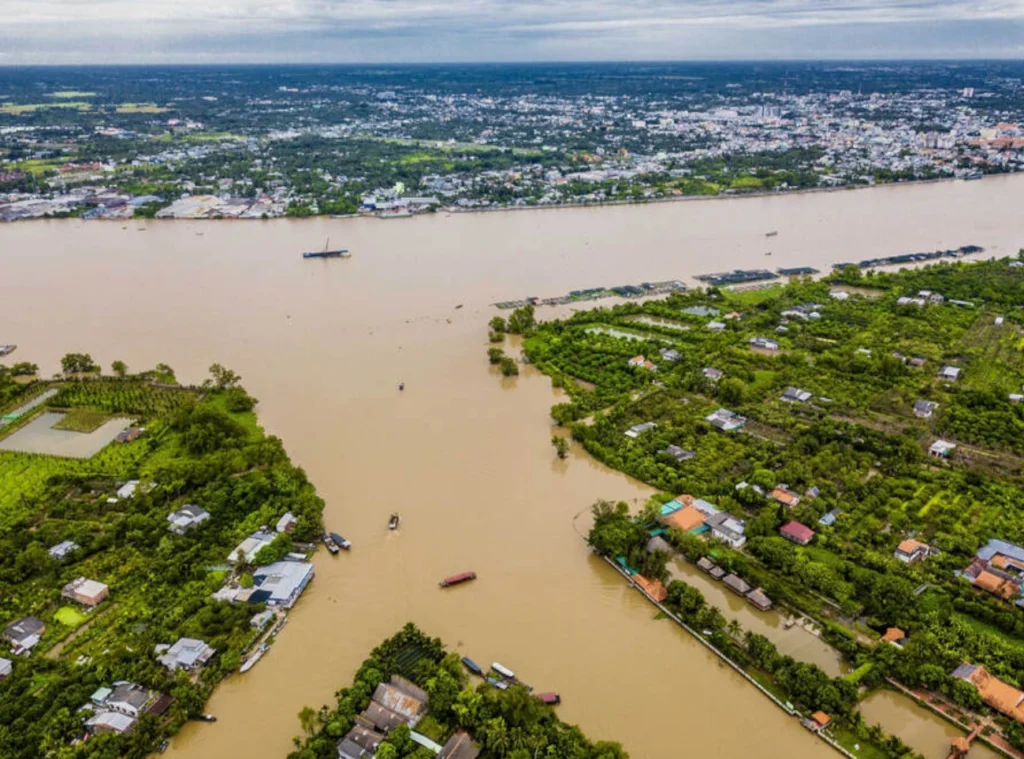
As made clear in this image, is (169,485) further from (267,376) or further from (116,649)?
(267,376)

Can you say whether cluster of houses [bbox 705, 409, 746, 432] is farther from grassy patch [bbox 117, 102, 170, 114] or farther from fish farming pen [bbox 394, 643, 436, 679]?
grassy patch [bbox 117, 102, 170, 114]

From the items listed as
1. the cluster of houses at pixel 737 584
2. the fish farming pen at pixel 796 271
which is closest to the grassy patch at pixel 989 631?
the cluster of houses at pixel 737 584

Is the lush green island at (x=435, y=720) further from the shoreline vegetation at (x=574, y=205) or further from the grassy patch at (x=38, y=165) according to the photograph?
the grassy patch at (x=38, y=165)

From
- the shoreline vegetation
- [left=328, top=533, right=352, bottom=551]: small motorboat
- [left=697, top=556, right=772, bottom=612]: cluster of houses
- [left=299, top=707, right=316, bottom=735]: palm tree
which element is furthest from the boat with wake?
[left=299, top=707, right=316, bottom=735]: palm tree

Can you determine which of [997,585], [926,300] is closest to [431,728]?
[997,585]

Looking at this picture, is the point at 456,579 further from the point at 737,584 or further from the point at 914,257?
the point at 914,257

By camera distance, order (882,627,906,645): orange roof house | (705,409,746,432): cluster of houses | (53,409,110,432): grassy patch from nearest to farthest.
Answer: (882,627,906,645): orange roof house, (705,409,746,432): cluster of houses, (53,409,110,432): grassy patch

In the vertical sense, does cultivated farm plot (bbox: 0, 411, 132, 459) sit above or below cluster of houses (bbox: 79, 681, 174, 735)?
above

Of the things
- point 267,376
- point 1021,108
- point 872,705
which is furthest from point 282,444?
point 1021,108
